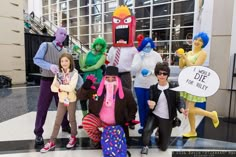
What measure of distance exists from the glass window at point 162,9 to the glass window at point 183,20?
0.56 meters

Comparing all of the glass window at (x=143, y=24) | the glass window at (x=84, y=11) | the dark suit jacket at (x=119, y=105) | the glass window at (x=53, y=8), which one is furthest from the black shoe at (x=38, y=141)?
the glass window at (x=53, y=8)

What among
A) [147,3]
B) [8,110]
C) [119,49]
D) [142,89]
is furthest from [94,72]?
[147,3]

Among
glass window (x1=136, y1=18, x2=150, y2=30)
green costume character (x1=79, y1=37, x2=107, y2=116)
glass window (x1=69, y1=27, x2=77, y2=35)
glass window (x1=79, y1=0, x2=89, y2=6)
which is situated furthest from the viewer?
glass window (x1=69, y1=27, x2=77, y2=35)

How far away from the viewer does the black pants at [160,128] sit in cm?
226

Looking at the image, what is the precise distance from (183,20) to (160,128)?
9180 mm

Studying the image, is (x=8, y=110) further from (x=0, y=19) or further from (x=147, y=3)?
(x=147, y=3)

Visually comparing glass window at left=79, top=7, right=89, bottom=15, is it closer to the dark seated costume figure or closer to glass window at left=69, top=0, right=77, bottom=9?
glass window at left=69, top=0, right=77, bottom=9

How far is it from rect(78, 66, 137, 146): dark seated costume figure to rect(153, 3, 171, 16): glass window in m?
9.59

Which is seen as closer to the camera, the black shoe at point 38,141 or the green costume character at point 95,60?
the black shoe at point 38,141

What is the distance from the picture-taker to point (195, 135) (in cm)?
272

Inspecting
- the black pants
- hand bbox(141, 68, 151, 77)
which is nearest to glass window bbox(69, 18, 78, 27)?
hand bbox(141, 68, 151, 77)

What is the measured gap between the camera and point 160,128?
7.53ft

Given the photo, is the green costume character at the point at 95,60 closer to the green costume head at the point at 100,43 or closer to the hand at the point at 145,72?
the green costume head at the point at 100,43

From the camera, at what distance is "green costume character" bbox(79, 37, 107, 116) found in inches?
111
